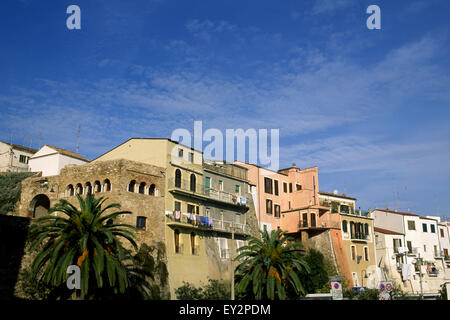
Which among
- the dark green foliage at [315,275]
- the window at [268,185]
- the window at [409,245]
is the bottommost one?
the dark green foliage at [315,275]

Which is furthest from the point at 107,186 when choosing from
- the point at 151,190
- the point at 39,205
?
the point at 39,205

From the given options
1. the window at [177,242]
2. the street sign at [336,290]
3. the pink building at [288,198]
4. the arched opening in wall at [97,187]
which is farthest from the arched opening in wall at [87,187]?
the street sign at [336,290]

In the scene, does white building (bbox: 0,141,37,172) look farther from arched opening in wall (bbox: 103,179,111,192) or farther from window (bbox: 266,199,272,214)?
window (bbox: 266,199,272,214)

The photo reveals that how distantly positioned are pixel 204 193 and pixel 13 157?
110ft

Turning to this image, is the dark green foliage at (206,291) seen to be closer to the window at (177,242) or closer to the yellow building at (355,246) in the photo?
the window at (177,242)

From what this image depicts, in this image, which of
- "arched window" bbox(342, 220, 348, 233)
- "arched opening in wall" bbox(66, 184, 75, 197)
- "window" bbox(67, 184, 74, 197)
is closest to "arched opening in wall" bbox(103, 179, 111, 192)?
"arched opening in wall" bbox(66, 184, 75, 197)

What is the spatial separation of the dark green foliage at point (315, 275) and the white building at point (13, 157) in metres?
41.6

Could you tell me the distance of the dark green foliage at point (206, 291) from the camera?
147 ft

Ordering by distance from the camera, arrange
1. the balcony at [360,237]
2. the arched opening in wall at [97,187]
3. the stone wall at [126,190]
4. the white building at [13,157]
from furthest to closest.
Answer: the white building at [13,157] < the balcony at [360,237] < the arched opening in wall at [97,187] < the stone wall at [126,190]

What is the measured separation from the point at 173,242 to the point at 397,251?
37.8m

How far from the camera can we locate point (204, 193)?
52.6 metres

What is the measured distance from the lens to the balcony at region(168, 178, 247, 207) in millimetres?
48531
